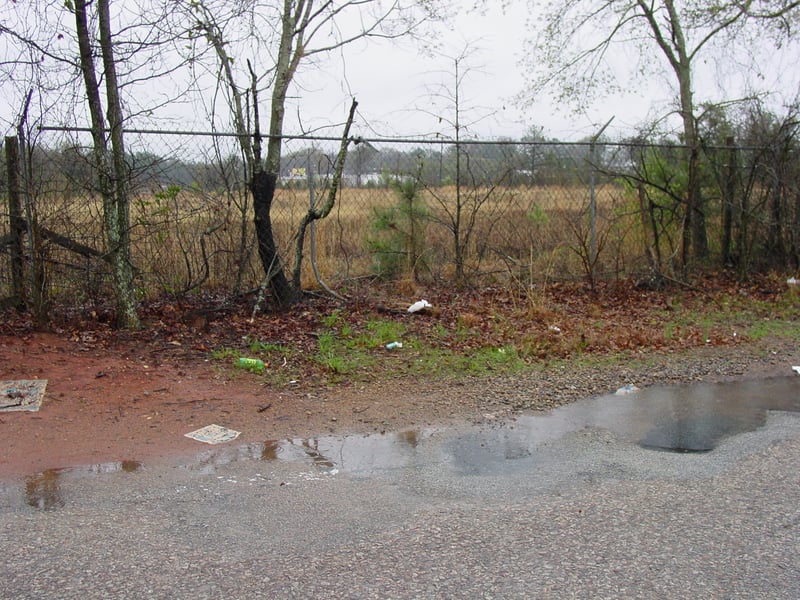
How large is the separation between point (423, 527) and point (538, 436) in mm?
1687

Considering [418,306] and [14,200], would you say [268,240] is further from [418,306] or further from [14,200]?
[14,200]

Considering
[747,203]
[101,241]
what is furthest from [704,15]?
[101,241]

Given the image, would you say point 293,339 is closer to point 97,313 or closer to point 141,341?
point 141,341

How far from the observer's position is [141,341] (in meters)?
7.20

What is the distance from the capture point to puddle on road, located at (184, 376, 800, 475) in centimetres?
470

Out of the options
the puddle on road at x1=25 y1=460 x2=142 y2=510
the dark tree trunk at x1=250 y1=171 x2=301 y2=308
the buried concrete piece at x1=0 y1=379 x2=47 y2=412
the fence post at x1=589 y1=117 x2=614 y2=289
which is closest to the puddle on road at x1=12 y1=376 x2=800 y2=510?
the puddle on road at x1=25 y1=460 x2=142 y2=510

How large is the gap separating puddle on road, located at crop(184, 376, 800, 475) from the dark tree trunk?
151 inches

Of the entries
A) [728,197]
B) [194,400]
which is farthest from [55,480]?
[728,197]

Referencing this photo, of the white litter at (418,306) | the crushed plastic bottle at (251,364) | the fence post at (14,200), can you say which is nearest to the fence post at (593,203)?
the white litter at (418,306)

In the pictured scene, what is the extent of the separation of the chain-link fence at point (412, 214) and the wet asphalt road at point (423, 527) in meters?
3.78

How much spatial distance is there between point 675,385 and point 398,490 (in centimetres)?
337

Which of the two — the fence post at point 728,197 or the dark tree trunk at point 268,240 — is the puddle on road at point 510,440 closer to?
the dark tree trunk at point 268,240

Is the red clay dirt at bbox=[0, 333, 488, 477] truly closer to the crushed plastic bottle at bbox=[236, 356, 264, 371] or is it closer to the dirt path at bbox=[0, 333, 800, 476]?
the dirt path at bbox=[0, 333, 800, 476]

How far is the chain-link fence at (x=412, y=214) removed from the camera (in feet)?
24.2
